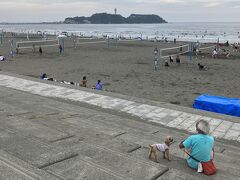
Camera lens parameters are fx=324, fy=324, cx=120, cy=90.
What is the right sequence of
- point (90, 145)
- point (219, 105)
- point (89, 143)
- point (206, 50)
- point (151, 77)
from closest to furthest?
point (90, 145)
point (89, 143)
point (219, 105)
point (151, 77)
point (206, 50)

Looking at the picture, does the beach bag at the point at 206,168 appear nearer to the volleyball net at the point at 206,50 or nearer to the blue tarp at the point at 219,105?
the blue tarp at the point at 219,105

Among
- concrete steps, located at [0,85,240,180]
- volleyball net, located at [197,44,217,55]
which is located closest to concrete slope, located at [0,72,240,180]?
concrete steps, located at [0,85,240,180]

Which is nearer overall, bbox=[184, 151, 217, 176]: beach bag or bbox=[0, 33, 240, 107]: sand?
bbox=[184, 151, 217, 176]: beach bag

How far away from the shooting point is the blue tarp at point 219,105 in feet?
34.1

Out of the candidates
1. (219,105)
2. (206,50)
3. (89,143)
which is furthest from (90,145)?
(206,50)

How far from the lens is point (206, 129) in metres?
5.29

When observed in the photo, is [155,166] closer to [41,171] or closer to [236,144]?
[41,171]

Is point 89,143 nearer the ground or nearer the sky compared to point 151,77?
nearer the sky

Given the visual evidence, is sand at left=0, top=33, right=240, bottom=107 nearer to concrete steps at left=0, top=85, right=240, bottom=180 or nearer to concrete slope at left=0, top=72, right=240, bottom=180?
concrete slope at left=0, top=72, right=240, bottom=180

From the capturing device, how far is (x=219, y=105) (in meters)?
10.7

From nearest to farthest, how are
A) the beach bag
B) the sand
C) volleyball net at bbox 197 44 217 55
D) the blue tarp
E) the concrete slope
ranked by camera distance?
the concrete slope
the beach bag
the blue tarp
the sand
volleyball net at bbox 197 44 217 55

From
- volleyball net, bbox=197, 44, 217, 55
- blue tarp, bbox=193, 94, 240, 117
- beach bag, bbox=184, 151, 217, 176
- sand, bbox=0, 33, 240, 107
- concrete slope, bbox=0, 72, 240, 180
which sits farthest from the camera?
volleyball net, bbox=197, 44, 217, 55

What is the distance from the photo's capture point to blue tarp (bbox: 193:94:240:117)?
10.4m

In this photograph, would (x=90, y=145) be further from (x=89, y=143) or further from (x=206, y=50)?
(x=206, y=50)
